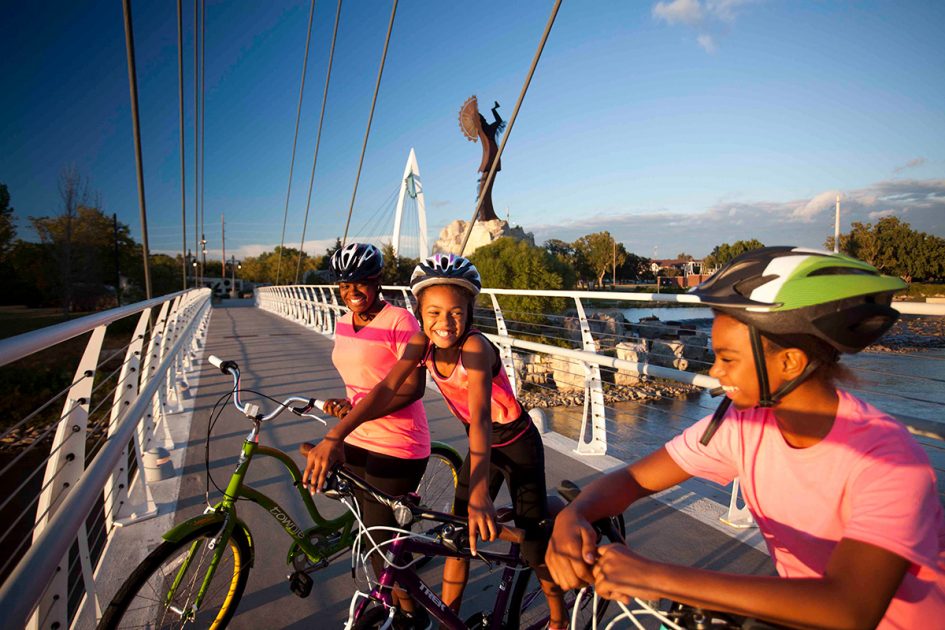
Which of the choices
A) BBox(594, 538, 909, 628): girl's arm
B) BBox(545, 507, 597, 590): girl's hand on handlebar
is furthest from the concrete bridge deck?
BBox(594, 538, 909, 628): girl's arm

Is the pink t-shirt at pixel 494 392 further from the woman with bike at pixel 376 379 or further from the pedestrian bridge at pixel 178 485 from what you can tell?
the pedestrian bridge at pixel 178 485

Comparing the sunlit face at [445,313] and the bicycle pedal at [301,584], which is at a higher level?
the sunlit face at [445,313]

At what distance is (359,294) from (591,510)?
1.56 metres

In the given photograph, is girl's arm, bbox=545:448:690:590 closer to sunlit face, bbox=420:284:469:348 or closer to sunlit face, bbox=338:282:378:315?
sunlit face, bbox=420:284:469:348

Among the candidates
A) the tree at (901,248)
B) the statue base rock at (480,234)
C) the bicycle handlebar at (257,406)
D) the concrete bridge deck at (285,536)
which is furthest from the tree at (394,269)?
the bicycle handlebar at (257,406)

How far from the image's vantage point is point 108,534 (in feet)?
9.38

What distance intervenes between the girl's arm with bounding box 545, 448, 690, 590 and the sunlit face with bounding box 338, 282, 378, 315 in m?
1.51

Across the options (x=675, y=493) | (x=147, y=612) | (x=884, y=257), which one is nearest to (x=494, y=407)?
(x=147, y=612)

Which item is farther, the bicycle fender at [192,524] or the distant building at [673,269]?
the distant building at [673,269]

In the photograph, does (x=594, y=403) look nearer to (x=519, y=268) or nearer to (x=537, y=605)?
(x=537, y=605)

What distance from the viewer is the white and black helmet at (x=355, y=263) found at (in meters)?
2.44

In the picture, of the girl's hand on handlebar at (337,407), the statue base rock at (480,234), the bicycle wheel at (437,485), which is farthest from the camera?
the statue base rock at (480,234)

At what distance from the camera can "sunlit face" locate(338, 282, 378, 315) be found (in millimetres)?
2455

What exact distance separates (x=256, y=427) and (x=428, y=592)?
881 millimetres
